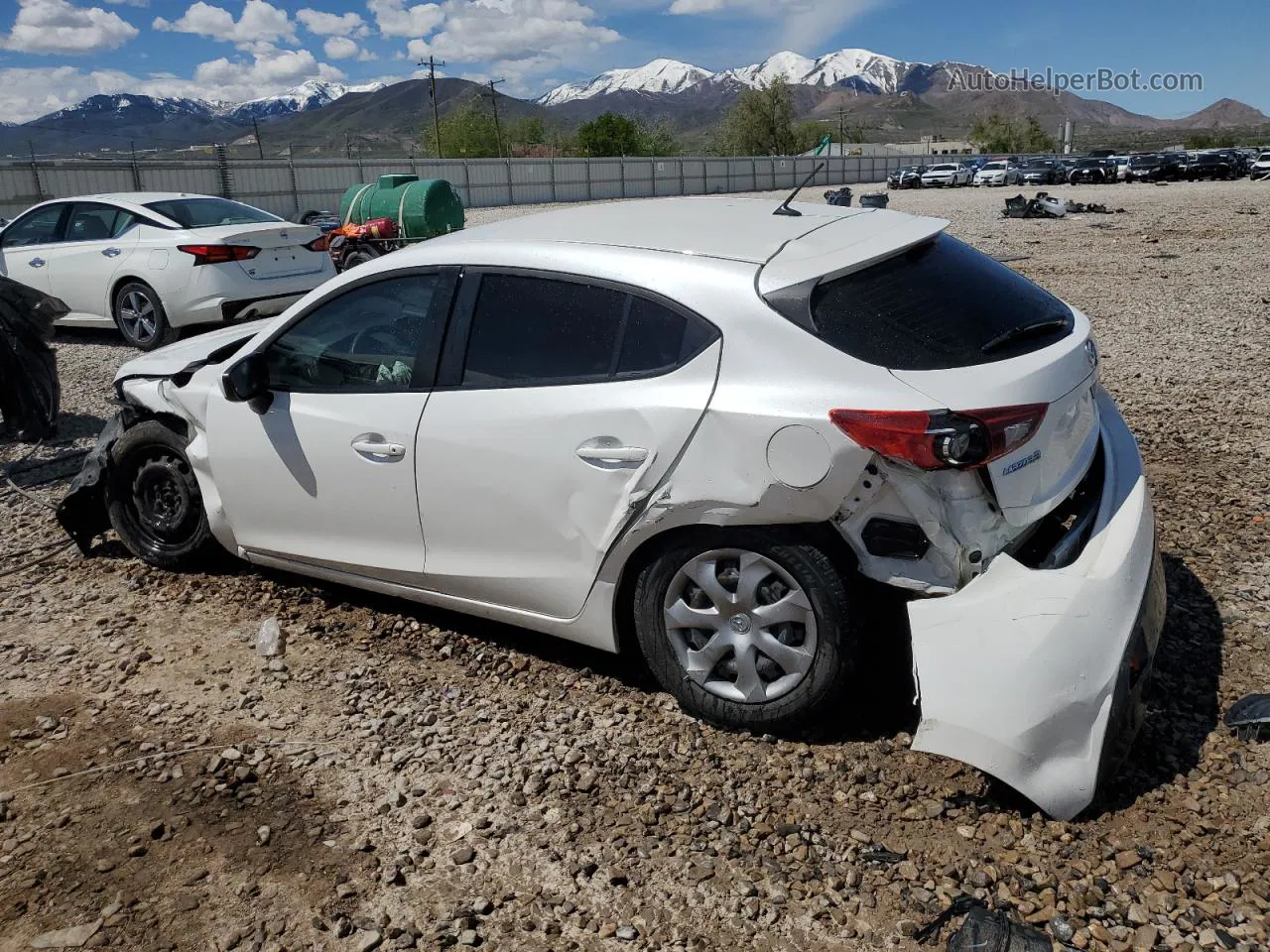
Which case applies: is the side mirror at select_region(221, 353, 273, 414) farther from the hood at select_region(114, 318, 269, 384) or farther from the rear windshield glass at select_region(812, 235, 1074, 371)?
the rear windshield glass at select_region(812, 235, 1074, 371)

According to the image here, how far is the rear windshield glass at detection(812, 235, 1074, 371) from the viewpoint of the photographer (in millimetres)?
3035

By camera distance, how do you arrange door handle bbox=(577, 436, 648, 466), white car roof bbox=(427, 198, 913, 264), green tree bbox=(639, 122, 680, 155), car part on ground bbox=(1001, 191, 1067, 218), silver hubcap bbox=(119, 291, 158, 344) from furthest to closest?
green tree bbox=(639, 122, 680, 155) < car part on ground bbox=(1001, 191, 1067, 218) < silver hubcap bbox=(119, 291, 158, 344) < white car roof bbox=(427, 198, 913, 264) < door handle bbox=(577, 436, 648, 466)

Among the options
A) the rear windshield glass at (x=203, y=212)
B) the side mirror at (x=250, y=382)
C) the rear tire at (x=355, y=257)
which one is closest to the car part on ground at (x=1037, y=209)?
the rear tire at (x=355, y=257)

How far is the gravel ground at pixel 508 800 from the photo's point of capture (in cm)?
265

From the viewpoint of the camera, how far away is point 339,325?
4043 millimetres

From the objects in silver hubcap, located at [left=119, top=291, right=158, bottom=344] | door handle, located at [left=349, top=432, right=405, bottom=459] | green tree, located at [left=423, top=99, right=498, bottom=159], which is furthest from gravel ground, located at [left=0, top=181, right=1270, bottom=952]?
green tree, located at [left=423, top=99, right=498, bottom=159]

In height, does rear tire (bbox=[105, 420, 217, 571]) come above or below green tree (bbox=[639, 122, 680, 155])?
below

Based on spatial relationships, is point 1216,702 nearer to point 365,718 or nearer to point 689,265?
point 689,265

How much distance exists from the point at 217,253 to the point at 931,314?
857cm

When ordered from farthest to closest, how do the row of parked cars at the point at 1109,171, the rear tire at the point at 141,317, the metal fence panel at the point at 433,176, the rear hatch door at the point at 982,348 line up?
the row of parked cars at the point at 1109,171 < the metal fence panel at the point at 433,176 < the rear tire at the point at 141,317 < the rear hatch door at the point at 982,348

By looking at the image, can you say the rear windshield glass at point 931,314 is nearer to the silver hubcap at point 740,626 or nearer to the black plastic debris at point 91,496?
the silver hubcap at point 740,626

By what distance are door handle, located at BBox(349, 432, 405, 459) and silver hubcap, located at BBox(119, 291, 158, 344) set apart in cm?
761

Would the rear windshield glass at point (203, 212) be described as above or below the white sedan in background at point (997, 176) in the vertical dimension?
below

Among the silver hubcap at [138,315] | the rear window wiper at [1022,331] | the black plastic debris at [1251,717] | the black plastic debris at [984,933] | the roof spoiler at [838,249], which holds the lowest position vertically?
the black plastic debris at [984,933]
